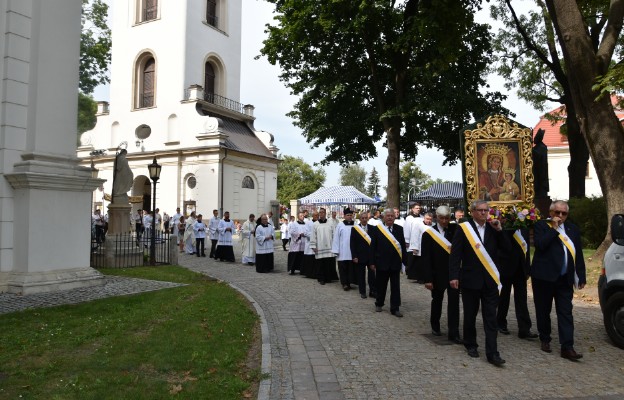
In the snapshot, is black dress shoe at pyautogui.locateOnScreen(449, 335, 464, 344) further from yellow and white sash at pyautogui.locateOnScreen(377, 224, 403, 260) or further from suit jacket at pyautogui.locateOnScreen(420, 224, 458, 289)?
yellow and white sash at pyautogui.locateOnScreen(377, 224, 403, 260)

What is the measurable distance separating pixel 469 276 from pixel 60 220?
8.27 meters

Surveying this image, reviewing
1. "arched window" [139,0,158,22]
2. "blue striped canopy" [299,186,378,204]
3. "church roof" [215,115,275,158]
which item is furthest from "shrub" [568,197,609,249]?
"arched window" [139,0,158,22]

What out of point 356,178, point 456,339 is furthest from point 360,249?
point 356,178

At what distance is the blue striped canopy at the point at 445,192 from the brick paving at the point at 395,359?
24423 millimetres

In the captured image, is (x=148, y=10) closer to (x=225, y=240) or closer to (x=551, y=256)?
(x=225, y=240)

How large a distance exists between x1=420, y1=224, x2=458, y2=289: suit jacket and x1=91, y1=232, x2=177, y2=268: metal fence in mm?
10447

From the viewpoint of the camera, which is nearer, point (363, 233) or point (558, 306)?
point (558, 306)

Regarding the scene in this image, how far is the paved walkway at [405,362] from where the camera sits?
4.82m

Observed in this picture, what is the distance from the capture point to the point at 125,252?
1530 cm

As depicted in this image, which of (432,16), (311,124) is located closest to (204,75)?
(311,124)

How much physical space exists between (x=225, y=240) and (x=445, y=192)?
2021 cm

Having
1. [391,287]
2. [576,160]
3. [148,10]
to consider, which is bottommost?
[391,287]

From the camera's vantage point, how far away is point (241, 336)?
6.65 metres

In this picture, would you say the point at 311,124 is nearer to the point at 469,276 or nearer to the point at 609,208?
the point at 609,208
